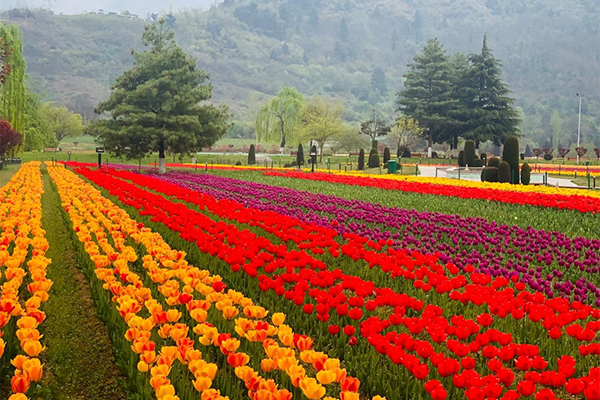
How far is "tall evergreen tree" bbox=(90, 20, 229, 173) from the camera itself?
30.5m

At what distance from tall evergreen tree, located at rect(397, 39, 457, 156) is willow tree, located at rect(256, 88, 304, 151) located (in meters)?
14.6

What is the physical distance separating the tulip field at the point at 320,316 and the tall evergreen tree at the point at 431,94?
177ft

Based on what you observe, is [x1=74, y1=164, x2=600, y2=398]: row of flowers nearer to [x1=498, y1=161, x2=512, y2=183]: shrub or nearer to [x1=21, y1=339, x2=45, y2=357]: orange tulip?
[x1=21, y1=339, x2=45, y2=357]: orange tulip

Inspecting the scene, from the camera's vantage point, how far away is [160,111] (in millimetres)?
32000

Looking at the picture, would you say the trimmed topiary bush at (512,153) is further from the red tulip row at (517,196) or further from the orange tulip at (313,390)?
the orange tulip at (313,390)

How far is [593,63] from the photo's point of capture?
194 meters

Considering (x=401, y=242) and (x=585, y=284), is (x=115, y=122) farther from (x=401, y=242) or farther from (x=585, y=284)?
(x=585, y=284)

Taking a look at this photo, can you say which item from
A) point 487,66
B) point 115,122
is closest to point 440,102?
point 487,66

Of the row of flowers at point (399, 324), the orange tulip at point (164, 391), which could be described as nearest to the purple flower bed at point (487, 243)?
the row of flowers at point (399, 324)

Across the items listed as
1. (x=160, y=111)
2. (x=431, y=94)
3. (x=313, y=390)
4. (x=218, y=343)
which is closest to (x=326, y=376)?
(x=313, y=390)

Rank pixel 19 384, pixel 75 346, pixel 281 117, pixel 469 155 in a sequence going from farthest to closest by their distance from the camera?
pixel 281 117, pixel 469 155, pixel 75 346, pixel 19 384

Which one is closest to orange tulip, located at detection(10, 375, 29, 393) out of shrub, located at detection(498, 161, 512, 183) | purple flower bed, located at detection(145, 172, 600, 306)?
purple flower bed, located at detection(145, 172, 600, 306)

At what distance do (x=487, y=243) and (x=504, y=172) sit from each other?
17131 mm

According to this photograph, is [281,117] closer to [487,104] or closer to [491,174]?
[487,104]
